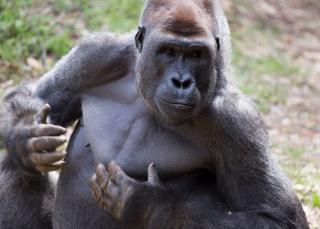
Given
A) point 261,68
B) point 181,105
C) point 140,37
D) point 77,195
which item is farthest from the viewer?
point 261,68

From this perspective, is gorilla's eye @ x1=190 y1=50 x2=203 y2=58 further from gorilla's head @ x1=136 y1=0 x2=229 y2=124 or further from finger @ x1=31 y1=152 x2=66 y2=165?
finger @ x1=31 y1=152 x2=66 y2=165

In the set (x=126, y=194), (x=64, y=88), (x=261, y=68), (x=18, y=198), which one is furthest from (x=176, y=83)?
(x=261, y=68)

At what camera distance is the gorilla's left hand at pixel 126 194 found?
4.92 meters

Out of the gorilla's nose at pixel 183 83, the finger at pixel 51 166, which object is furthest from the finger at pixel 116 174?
the gorilla's nose at pixel 183 83

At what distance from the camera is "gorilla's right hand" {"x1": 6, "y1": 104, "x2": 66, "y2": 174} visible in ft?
16.6

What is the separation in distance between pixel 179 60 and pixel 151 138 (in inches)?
27.5

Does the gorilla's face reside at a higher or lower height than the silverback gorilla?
higher

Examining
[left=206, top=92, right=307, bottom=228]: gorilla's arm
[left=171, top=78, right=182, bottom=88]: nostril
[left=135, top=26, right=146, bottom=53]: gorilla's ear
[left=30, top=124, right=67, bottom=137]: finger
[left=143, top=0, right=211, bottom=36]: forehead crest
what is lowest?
[left=206, top=92, right=307, bottom=228]: gorilla's arm

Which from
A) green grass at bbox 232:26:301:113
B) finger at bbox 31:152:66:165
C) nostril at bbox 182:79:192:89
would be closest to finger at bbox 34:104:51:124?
finger at bbox 31:152:66:165

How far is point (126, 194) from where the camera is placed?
16.1 feet

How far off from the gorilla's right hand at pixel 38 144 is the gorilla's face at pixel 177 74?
0.66 metres

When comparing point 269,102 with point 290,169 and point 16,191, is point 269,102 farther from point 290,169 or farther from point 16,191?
point 16,191

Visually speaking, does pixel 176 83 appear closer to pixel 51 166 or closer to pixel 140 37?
pixel 140 37

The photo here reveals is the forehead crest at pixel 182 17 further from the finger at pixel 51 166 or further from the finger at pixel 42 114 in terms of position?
the finger at pixel 51 166
